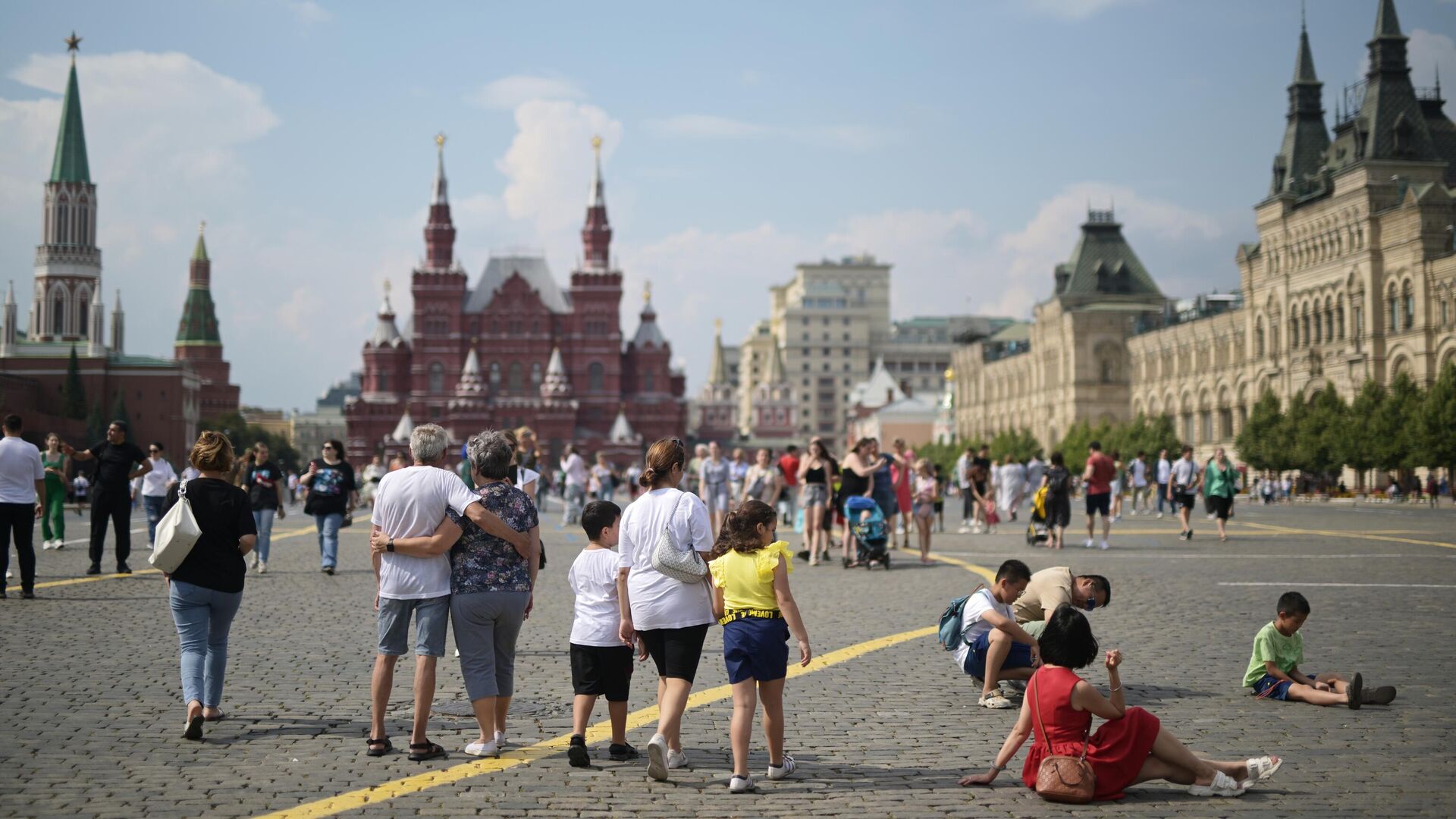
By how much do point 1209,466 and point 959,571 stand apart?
859 cm

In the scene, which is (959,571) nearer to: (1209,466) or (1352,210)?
(1209,466)

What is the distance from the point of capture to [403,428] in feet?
393

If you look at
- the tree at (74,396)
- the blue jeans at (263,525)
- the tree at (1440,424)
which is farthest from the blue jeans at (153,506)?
the tree at (74,396)

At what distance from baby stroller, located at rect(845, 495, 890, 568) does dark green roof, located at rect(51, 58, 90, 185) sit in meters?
123

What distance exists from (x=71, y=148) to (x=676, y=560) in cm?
13870

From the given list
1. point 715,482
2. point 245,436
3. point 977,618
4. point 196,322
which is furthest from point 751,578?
point 196,322

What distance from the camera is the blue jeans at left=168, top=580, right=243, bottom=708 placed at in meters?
8.29

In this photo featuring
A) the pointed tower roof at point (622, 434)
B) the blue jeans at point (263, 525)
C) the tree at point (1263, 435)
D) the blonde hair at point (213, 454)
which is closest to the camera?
the blonde hair at point (213, 454)

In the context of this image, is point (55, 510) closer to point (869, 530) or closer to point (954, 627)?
point (869, 530)

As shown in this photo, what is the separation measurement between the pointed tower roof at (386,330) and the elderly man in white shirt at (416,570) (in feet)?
404

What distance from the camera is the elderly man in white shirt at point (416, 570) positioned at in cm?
757

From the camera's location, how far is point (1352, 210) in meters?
65.8

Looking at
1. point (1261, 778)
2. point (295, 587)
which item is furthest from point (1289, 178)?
point (1261, 778)

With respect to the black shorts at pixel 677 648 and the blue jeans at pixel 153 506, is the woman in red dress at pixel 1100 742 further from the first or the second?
the blue jeans at pixel 153 506
